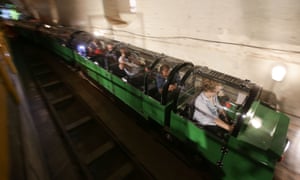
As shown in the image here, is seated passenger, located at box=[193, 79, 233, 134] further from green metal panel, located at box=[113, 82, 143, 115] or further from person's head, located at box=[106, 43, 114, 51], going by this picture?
person's head, located at box=[106, 43, 114, 51]

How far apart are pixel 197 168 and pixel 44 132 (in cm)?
316

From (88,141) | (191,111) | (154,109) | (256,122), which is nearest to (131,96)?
(154,109)

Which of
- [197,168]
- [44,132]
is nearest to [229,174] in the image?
[197,168]

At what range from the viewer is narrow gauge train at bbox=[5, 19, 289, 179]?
71.2 inches

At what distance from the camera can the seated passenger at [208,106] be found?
7.83ft

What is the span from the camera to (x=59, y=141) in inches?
119

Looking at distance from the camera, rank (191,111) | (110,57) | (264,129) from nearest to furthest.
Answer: (264,129) → (191,111) → (110,57)

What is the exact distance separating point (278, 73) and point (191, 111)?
145 centimetres

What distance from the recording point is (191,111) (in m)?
2.57

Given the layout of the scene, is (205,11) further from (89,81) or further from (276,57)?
(89,81)

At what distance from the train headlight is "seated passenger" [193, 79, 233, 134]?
46cm

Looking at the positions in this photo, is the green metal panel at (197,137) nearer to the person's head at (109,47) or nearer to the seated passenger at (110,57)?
the seated passenger at (110,57)

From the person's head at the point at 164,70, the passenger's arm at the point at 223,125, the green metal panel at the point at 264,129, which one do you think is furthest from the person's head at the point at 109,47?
the green metal panel at the point at 264,129

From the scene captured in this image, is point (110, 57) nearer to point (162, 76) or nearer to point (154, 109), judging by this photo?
point (162, 76)
